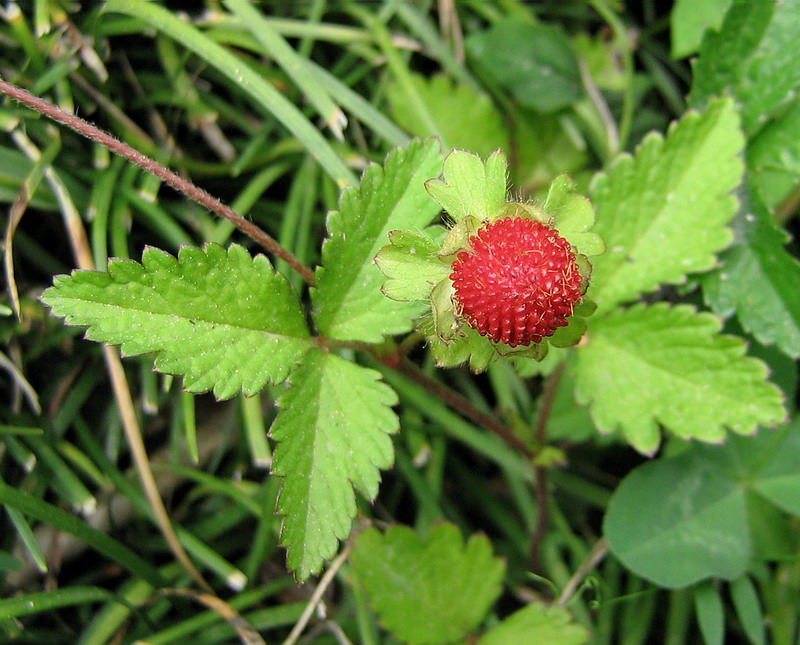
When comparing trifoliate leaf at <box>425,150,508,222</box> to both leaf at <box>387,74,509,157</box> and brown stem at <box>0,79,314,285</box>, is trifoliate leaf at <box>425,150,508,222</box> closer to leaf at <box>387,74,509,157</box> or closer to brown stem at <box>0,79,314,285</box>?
brown stem at <box>0,79,314,285</box>

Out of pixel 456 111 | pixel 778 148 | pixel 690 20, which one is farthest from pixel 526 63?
pixel 778 148

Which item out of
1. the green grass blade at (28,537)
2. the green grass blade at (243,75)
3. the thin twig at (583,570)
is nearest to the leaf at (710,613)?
the thin twig at (583,570)

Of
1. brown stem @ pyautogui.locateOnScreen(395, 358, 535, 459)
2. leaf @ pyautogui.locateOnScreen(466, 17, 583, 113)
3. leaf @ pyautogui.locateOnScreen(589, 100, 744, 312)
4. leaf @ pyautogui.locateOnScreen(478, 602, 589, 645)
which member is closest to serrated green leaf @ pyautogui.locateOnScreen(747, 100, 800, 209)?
leaf @ pyautogui.locateOnScreen(589, 100, 744, 312)

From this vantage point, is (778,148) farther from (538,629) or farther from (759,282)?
(538,629)

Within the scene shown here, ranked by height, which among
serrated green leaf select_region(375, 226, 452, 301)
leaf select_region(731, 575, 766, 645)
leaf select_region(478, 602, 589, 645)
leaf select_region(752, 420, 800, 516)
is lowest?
leaf select_region(731, 575, 766, 645)

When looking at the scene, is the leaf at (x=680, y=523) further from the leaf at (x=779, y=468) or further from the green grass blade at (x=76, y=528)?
the green grass blade at (x=76, y=528)

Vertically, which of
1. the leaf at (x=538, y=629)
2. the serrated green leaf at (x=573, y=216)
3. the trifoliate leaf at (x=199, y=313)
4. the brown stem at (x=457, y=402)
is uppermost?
the serrated green leaf at (x=573, y=216)
